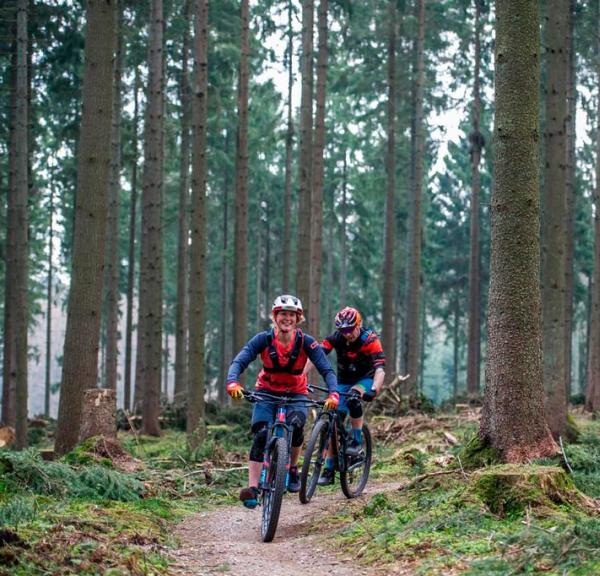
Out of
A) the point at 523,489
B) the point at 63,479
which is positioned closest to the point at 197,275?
the point at 63,479

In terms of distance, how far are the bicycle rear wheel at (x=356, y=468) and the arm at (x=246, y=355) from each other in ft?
7.29

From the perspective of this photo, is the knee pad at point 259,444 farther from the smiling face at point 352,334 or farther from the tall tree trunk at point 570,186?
the tall tree trunk at point 570,186

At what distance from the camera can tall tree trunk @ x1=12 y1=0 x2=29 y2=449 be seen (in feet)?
59.5

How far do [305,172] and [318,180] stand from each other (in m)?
1.19

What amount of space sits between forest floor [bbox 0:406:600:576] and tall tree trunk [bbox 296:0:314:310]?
32.5 feet

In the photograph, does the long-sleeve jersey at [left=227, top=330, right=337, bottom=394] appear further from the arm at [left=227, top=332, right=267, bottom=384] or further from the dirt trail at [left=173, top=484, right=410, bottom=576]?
the dirt trail at [left=173, top=484, right=410, bottom=576]

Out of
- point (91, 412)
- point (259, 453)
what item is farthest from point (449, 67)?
point (259, 453)

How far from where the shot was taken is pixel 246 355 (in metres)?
8.91

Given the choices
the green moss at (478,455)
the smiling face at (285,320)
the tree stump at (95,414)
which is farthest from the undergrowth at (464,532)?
the tree stump at (95,414)

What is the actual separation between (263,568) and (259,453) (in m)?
1.84

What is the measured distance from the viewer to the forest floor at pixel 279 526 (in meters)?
6.18

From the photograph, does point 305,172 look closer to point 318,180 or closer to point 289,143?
point 318,180

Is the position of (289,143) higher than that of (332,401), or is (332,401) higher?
(289,143)

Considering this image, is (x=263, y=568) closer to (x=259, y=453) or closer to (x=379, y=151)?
(x=259, y=453)
